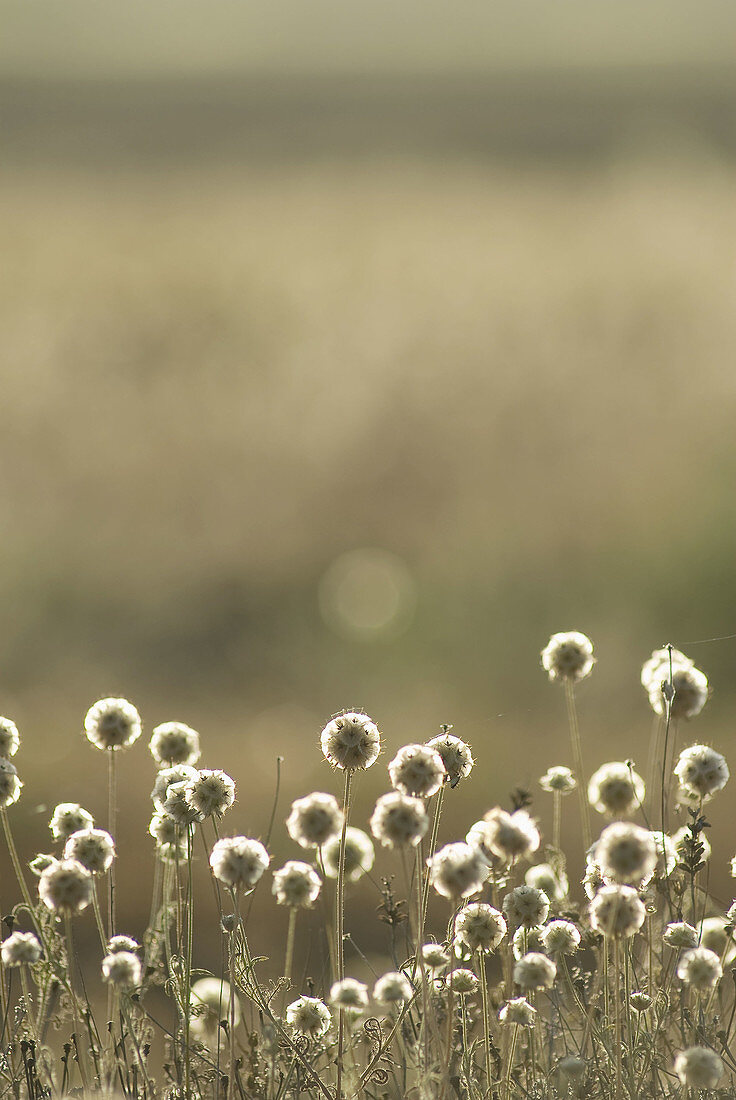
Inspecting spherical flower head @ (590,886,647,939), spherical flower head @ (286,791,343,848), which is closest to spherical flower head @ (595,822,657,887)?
spherical flower head @ (590,886,647,939)

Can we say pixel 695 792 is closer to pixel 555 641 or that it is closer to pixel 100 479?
pixel 555 641

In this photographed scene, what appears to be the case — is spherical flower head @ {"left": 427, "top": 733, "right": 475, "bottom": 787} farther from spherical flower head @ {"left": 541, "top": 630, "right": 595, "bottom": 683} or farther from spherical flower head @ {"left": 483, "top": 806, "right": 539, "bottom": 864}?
spherical flower head @ {"left": 541, "top": 630, "right": 595, "bottom": 683}

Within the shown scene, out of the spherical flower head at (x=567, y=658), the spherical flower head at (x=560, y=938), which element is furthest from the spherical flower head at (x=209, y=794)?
the spherical flower head at (x=567, y=658)

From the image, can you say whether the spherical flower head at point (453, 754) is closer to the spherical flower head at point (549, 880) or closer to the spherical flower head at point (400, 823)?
the spherical flower head at point (400, 823)

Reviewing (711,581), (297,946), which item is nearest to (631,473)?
(711,581)

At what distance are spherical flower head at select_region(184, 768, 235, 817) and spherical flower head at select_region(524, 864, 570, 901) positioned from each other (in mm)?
964

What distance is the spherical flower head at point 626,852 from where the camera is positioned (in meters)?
2.04

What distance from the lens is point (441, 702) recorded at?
892 cm

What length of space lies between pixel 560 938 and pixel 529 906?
0.41ft

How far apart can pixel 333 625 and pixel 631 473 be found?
288 centimetres

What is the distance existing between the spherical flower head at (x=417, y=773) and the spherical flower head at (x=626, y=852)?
1.22ft

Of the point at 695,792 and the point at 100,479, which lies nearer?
the point at 695,792

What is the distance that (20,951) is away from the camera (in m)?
2.51

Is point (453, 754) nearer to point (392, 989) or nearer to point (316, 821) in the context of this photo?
point (316, 821)
